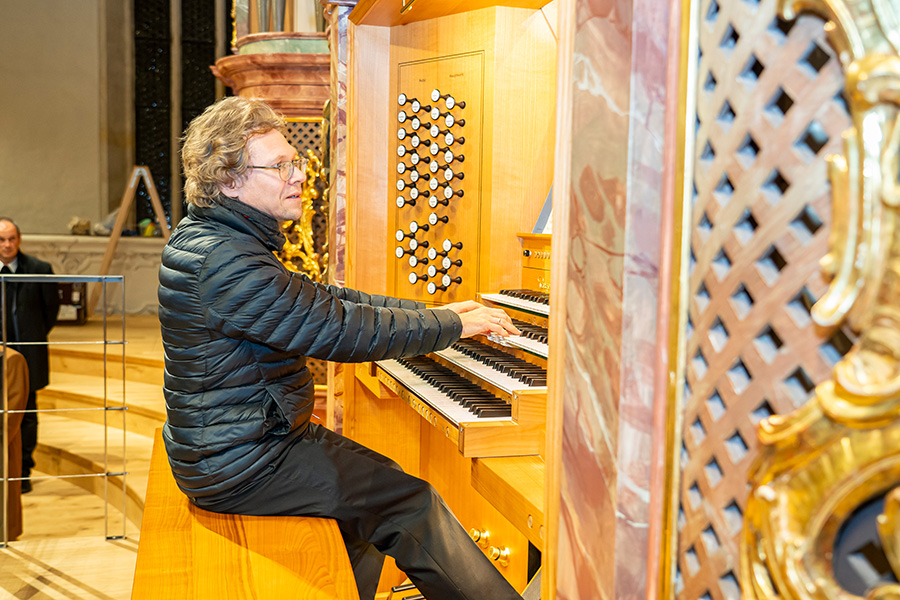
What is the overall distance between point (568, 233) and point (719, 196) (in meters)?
0.38

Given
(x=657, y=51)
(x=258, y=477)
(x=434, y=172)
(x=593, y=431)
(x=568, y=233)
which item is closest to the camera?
(x=657, y=51)

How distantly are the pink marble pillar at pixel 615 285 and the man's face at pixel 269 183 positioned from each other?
1241mm

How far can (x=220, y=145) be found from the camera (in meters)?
2.35

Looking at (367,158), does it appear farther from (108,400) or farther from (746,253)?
(108,400)

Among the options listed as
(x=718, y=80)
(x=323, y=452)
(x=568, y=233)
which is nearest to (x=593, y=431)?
(x=568, y=233)

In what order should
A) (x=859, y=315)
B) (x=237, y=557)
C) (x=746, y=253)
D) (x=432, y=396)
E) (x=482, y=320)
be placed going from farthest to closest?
1. (x=432, y=396)
2. (x=482, y=320)
3. (x=237, y=557)
4. (x=746, y=253)
5. (x=859, y=315)

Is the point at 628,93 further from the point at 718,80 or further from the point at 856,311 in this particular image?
the point at 856,311

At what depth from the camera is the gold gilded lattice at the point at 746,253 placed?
93 cm

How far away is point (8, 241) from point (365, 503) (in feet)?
14.9

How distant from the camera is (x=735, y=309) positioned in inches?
41.3

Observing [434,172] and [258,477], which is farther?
[434,172]

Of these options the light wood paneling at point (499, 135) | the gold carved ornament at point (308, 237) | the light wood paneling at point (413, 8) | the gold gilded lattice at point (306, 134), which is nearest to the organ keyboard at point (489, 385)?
the light wood paneling at point (499, 135)

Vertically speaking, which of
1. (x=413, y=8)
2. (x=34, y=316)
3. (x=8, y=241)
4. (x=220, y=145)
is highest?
(x=413, y=8)

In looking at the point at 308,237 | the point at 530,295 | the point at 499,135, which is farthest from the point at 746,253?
the point at 308,237
